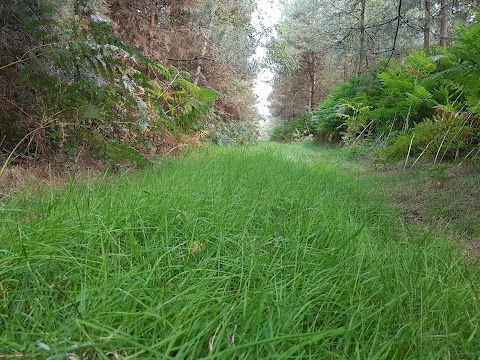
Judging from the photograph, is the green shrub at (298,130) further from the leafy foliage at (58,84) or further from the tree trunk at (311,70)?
the leafy foliage at (58,84)

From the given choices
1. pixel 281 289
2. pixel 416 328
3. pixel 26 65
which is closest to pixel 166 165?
pixel 26 65

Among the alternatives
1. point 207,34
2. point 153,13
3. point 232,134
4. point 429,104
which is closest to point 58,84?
point 153,13

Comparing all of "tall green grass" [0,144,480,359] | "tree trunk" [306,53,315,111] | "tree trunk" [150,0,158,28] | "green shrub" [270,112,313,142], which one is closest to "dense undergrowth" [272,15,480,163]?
"tall green grass" [0,144,480,359]

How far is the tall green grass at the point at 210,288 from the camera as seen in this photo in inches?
34.3

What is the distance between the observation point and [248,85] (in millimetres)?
11734

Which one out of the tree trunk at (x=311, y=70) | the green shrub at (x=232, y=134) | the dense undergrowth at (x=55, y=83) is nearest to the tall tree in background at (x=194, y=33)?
the green shrub at (x=232, y=134)

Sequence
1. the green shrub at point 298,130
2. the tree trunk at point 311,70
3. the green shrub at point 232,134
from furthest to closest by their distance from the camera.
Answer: the tree trunk at point 311,70 < the green shrub at point 298,130 < the green shrub at point 232,134

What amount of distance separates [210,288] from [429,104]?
16.5 feet

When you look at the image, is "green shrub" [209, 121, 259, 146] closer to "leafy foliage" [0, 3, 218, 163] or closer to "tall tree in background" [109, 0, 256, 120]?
"tall tree in background" [109, 0, 256, 120]

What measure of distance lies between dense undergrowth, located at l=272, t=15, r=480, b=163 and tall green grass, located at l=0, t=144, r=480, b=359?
1786mm

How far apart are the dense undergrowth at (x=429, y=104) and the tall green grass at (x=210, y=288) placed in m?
1.79

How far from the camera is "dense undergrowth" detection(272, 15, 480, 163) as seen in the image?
11.0 ft

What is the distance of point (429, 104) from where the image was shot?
4.91 meters

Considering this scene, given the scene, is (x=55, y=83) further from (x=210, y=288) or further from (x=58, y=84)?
(x=210, y=288)
